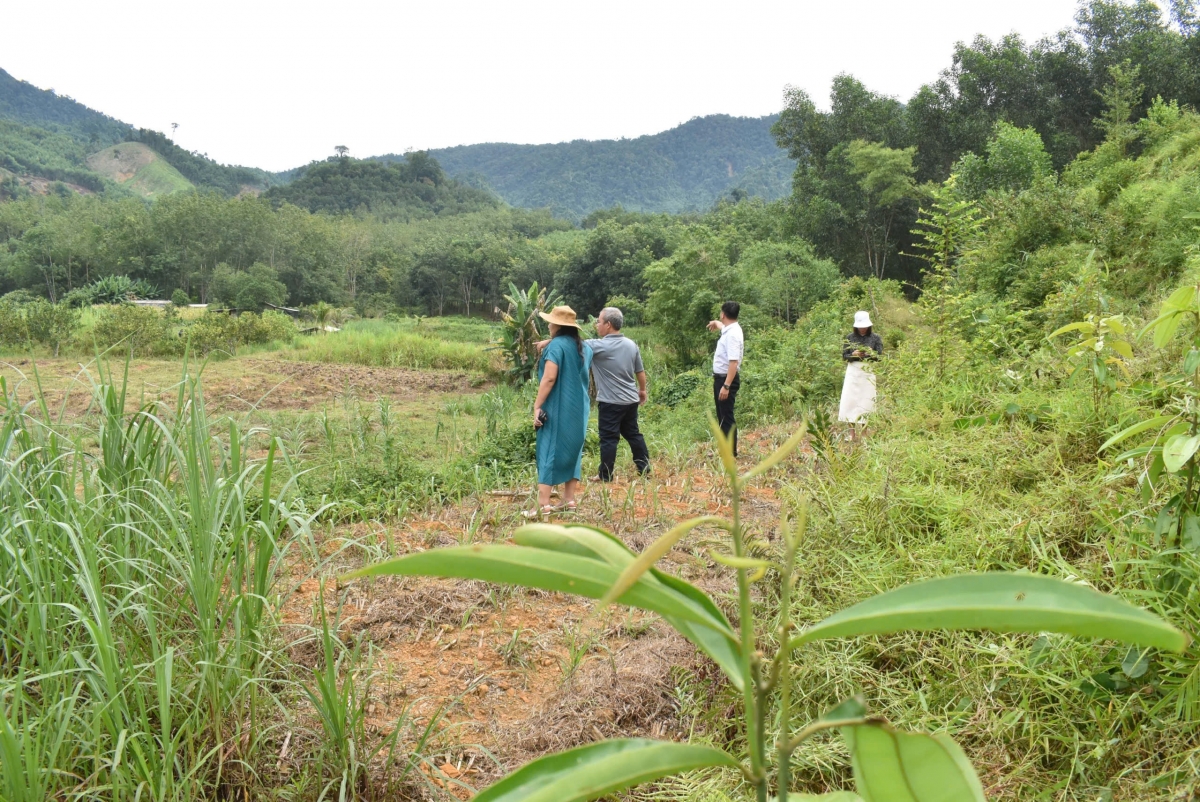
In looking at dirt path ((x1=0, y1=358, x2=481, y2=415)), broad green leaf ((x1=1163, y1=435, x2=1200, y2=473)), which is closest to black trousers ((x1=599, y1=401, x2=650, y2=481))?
broad green leaf ((x1=1163, y1=435, x2=1200, y2=473))

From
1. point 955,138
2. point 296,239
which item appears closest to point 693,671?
point 955,138

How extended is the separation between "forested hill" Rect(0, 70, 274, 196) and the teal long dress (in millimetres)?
85850

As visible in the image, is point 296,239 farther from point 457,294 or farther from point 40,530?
point 40,530

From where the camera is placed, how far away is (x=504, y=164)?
582ft

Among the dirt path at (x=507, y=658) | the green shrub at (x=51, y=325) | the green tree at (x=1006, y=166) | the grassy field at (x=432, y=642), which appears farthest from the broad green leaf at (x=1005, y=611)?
the green shrub at (x=51, y=325)

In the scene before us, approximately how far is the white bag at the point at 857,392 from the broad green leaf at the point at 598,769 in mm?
4781

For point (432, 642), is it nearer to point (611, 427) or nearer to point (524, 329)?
point (611, 427)

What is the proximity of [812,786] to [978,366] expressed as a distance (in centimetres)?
331

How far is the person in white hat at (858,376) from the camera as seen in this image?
5.04 m

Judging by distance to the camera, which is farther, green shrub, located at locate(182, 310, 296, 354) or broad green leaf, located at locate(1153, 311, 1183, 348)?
green shrub, located at locate(182, 310, 296, 354)

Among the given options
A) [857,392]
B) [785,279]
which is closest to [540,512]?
[857,392]

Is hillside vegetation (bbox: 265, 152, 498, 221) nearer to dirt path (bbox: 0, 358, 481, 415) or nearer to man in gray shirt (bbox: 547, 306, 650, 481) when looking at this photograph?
dirt path (bbox: 0, 358, 481, 415)

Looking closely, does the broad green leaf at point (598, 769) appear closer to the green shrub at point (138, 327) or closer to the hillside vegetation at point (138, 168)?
the green shrub at point (138, 327)

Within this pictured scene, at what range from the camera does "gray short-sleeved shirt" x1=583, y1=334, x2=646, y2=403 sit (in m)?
4.86
